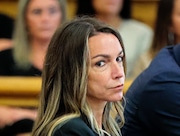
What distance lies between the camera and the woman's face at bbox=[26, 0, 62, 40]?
2.97 metres

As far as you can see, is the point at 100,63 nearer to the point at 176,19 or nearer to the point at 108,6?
the point at 176,19

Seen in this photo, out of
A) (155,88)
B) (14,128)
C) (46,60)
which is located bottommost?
(14,128)

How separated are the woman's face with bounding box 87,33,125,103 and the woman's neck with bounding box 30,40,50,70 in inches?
48.2

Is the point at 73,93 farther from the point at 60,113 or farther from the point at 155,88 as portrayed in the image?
the point at 155,88

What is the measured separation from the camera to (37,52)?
2.94 metres

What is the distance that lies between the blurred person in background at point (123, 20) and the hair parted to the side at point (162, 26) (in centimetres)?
31

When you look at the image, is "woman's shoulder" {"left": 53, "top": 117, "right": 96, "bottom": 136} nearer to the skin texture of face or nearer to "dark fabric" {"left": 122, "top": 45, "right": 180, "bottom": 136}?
"dark fabric" {"left": 122, "top": 45, "right": 180, "bottom": 136}

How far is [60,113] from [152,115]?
0.36 metres

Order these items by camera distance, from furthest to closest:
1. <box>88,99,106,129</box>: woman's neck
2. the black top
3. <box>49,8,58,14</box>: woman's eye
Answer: <box>49,8,58,14</box>: woman's eye
the black top
<box>88,99,106,129</box>: woman's neck

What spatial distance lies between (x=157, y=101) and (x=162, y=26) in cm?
114

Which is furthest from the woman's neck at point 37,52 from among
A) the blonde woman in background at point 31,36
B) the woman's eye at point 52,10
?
the woman's eye at point 52,10

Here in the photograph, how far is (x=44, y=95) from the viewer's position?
165cm

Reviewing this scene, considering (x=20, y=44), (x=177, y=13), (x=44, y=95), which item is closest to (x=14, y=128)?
(x=20, y=44)

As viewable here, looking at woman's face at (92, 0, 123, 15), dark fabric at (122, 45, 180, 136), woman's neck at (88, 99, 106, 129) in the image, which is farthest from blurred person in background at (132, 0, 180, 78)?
woman's neck at (88, 99, 106, 129)
